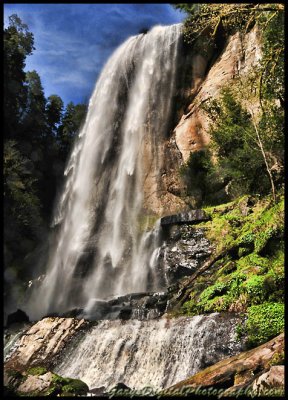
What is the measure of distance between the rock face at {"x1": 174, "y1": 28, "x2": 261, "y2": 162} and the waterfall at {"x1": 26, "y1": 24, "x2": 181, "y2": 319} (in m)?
2.54

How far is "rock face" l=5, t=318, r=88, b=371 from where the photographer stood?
14.9 m

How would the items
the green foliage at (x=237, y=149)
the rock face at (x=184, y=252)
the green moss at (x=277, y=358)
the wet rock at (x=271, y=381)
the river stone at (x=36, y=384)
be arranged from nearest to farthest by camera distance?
the wet rock at (x=271, y=381)
the green moss at (x=277, y=358)
the river stone at (x=36, y=384)
the rock face at (x=184, y=252)
the green foliage at (x=237, y=149)

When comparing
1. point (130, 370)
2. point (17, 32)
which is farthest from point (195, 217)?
point (17, 32)

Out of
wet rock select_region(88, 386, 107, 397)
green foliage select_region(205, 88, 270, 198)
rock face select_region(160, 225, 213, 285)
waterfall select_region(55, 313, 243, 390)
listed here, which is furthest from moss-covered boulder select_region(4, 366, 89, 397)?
green foliage select_region(205, 88, 270, 198)

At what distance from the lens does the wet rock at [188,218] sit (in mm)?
20266

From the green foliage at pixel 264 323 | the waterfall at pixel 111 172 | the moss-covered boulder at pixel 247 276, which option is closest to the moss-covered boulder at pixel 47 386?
the moss-covered boulder at pixel 247 276

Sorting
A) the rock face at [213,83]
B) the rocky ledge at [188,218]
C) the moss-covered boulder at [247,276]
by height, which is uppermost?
the rock face at [213,83]

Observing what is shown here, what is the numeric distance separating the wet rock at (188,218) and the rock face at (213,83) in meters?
8.89

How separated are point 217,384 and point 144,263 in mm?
15119

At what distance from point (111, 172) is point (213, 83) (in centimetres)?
1136

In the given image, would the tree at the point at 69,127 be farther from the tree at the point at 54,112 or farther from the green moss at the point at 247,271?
the green moss at the point at 247,271

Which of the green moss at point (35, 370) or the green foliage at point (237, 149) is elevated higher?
the green foliage at point (237, 149)

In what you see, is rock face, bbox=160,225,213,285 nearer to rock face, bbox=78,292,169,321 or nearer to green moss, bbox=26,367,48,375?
rock face, bbox=78,292,169,321

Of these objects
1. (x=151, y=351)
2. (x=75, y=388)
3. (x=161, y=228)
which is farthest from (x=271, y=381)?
(x=161, y=228)
